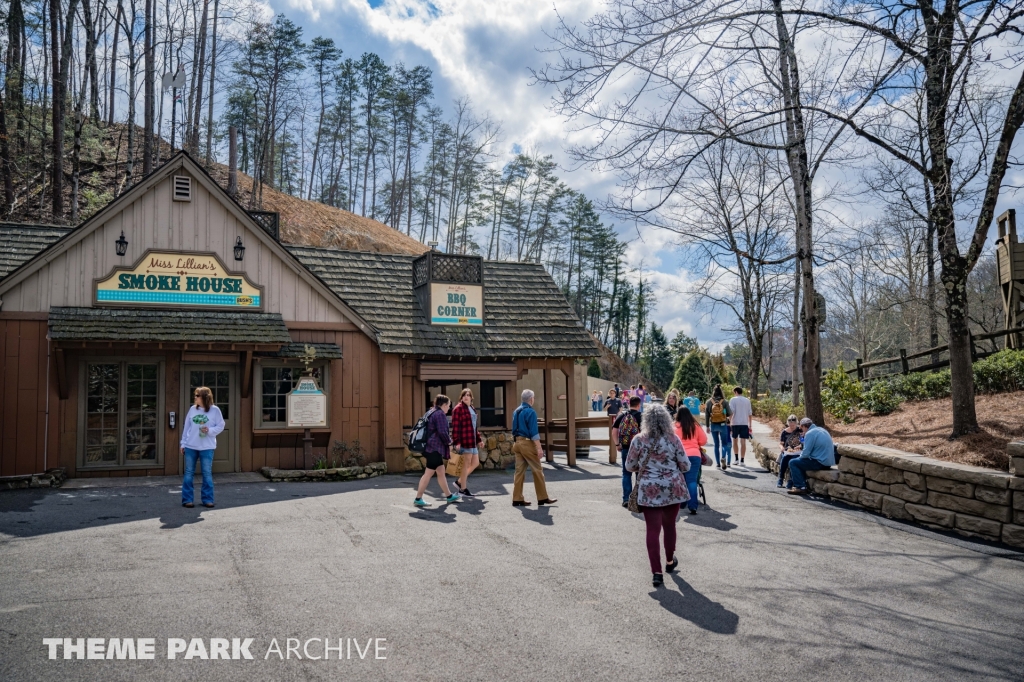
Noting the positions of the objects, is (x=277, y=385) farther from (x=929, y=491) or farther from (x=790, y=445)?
(x=929, y=491)

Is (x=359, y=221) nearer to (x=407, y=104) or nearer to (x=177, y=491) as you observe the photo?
(x=407, y=104)

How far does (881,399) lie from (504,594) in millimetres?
15016

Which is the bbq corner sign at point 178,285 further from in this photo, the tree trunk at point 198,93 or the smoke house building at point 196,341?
the tree trunk at point 198,93

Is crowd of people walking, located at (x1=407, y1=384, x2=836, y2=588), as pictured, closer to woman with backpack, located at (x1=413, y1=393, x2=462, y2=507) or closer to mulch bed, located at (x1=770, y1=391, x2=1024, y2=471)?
woman with backpack, located at (x1=413, y1=393, x2=462, y2=507)

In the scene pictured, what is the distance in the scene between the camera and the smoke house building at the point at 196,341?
13.8m

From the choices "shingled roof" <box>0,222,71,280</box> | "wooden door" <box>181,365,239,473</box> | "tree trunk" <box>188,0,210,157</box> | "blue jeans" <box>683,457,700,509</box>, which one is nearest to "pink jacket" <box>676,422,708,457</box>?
"blue jeans" <box>683,457,700,509</box>

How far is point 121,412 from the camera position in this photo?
1438cm

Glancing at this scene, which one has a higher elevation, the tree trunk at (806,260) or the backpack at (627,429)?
the tree trunk at (806,260)

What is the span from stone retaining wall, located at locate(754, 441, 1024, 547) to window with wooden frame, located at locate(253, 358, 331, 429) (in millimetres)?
9734

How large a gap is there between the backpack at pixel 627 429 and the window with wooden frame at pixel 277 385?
6.94m

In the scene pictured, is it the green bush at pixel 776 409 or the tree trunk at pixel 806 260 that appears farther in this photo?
the green bush at pixel 776 409

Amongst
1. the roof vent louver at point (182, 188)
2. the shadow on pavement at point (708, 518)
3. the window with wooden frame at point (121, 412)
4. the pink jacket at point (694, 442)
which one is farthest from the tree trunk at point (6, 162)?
the shadow on pavement at point (708, 518)

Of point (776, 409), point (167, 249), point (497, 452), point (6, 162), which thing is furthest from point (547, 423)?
point (6, 162)

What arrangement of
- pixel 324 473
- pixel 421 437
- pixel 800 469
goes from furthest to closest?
pixel 324 473
pixel 800 469
pixel 421 437
